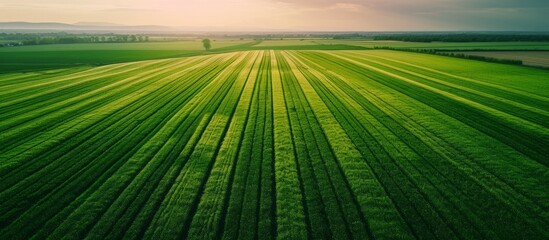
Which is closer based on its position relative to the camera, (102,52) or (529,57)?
(529,57)

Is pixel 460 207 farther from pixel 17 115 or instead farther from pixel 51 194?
pixel 17 115

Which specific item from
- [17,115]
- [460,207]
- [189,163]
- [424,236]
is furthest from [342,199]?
[17,115]

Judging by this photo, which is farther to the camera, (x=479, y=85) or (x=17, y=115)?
(x=479, y=85)

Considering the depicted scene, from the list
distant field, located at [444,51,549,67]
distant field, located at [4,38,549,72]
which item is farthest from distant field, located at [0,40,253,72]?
distant field, located at [444,51,549,67]

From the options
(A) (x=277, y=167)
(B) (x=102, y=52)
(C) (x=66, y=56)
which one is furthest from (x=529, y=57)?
(B) (x=102, y=52)

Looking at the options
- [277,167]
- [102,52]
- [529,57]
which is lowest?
[277,167]

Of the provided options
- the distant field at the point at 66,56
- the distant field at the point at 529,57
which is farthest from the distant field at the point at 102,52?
the distant field at the point at 529,57

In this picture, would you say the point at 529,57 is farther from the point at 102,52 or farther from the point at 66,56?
the point at 102,52

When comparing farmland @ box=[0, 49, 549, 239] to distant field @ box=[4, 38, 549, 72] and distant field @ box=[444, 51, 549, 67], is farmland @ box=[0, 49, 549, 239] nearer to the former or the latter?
distant field @ box=[444, 51, 549, 67]
